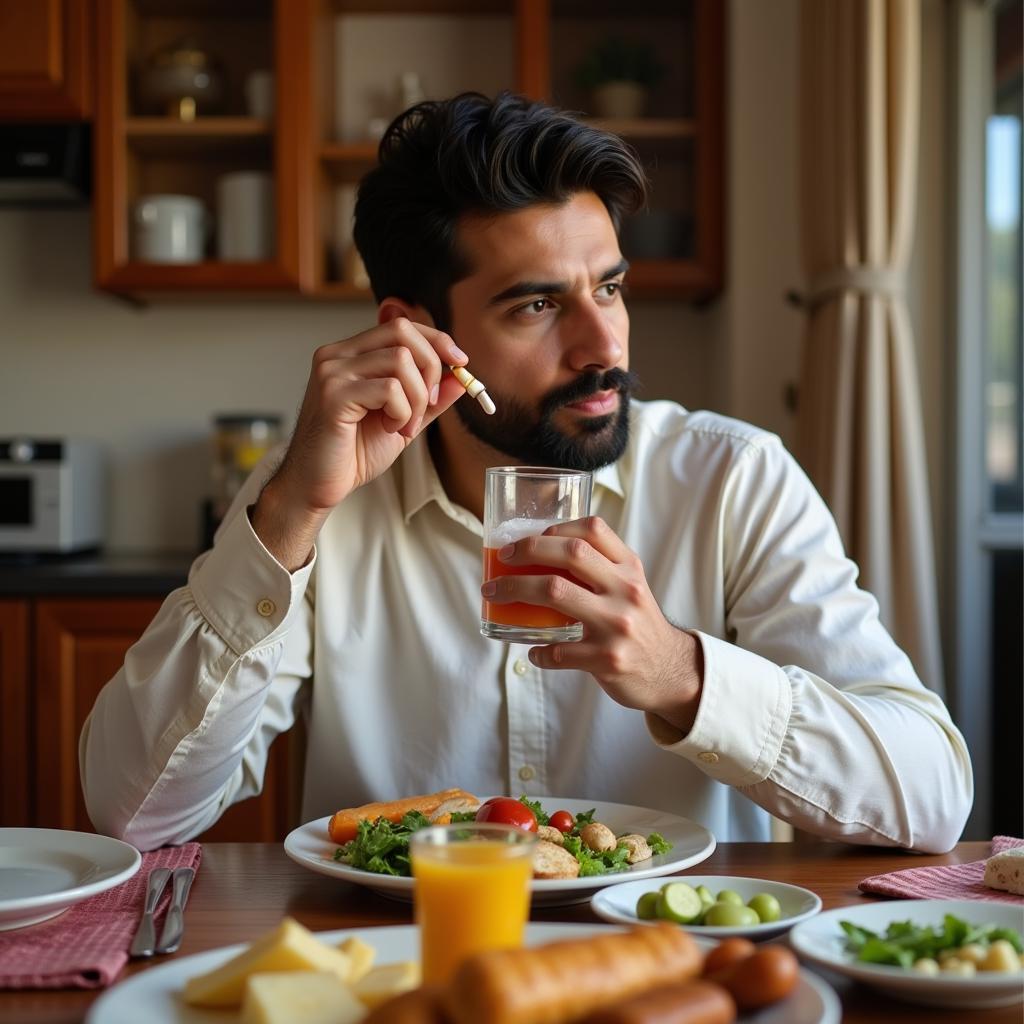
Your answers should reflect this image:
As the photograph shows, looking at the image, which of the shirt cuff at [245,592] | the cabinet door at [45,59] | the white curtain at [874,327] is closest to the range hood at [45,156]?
the cabinet door at [45,59]

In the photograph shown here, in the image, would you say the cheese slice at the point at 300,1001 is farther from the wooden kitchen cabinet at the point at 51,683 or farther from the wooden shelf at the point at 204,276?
the wooden shelf at the point at 204,276

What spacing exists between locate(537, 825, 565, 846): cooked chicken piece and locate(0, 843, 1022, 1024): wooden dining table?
0.22 ft

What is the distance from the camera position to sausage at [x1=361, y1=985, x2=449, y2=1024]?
2.34ft

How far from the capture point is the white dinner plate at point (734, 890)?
3.26 ft

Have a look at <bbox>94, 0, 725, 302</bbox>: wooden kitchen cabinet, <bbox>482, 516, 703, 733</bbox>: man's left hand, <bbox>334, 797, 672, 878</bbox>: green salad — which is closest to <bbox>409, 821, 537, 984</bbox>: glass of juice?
<bbox>334, 797, 672, 878</bbox>: green salad

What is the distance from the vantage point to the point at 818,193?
9.55 feet

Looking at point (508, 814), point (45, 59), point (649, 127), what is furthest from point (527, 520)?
point (45, 59)

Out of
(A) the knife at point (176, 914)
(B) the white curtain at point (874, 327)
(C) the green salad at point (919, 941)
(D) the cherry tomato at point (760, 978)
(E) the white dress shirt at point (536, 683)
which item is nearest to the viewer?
(D) the cherry tomato at point (760, 978)

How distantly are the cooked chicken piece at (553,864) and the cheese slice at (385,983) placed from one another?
26cm

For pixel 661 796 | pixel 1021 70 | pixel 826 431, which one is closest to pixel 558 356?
pixel 661 796

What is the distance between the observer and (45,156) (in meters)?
3.31

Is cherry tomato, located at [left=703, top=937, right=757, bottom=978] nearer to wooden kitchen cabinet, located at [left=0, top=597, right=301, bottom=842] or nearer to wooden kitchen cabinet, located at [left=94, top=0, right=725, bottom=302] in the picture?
wooden kitchen cabinet, located at [left=0, top=597, right=301, bottom=842]

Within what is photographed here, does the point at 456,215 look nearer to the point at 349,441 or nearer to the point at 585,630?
the point at 349,441

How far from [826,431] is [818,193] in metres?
0.54
